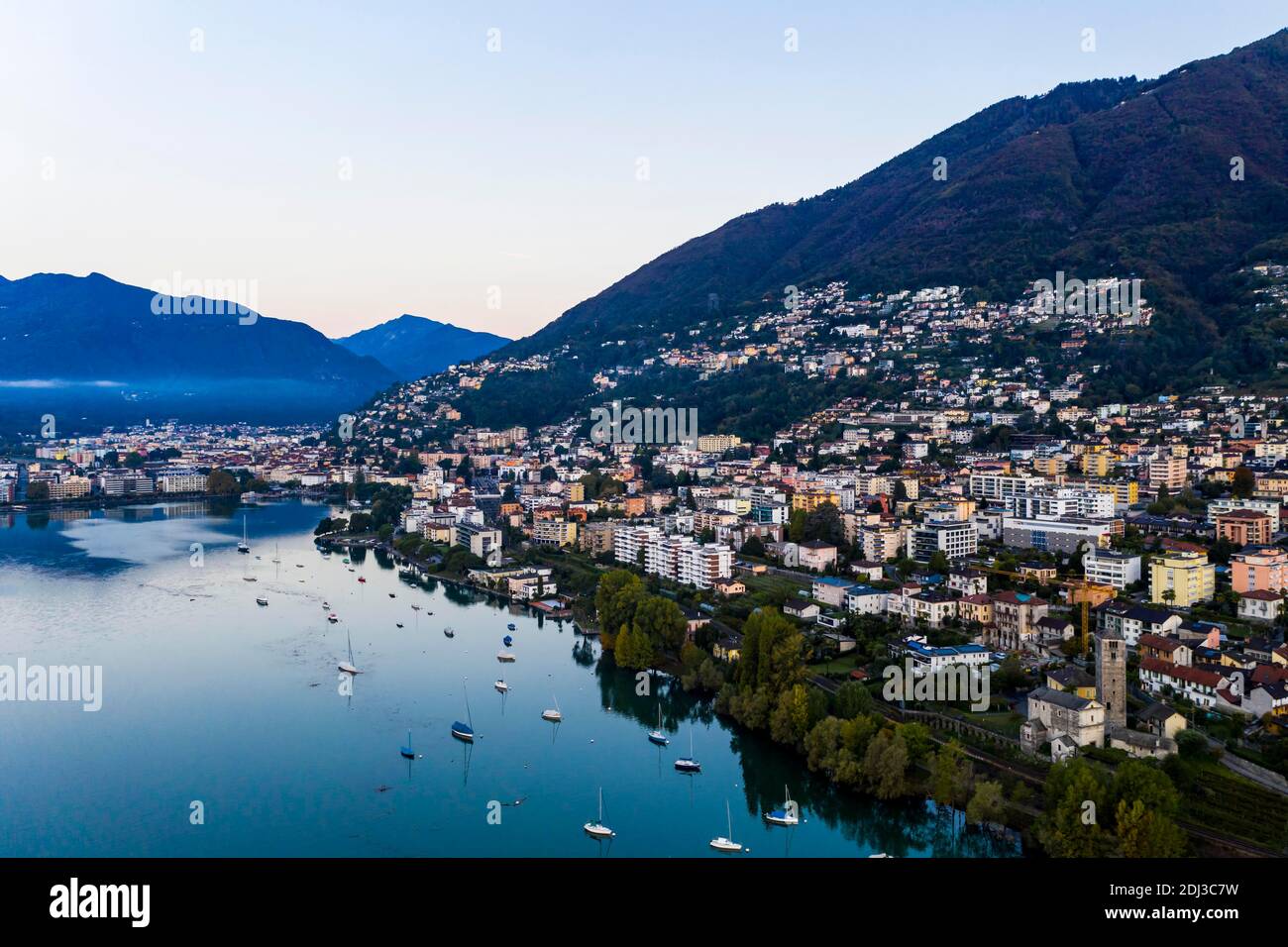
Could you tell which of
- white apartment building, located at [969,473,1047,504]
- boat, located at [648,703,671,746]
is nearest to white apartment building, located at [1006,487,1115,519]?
white apartment building, located at [969,473,1047,504]

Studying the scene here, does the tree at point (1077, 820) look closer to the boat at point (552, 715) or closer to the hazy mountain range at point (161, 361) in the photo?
the boat at point (552, 715)

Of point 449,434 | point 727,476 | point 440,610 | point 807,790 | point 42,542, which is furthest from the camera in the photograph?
point 449,434

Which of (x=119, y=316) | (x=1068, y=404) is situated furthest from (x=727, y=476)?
(x=119, y=316)

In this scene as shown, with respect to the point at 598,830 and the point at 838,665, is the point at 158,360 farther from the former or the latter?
the point at 598,830

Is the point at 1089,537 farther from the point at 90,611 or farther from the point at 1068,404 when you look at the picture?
the point at 90,611

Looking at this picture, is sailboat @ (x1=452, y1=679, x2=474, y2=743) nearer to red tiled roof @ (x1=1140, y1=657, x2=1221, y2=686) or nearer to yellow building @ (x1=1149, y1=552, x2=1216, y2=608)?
red tiled roof @ (x1=1140, y1=657, x2=1221, y2=686)

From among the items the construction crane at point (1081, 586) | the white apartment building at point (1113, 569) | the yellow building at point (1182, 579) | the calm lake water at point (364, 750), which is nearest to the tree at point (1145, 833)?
the calm lake water at point (364, 750)
